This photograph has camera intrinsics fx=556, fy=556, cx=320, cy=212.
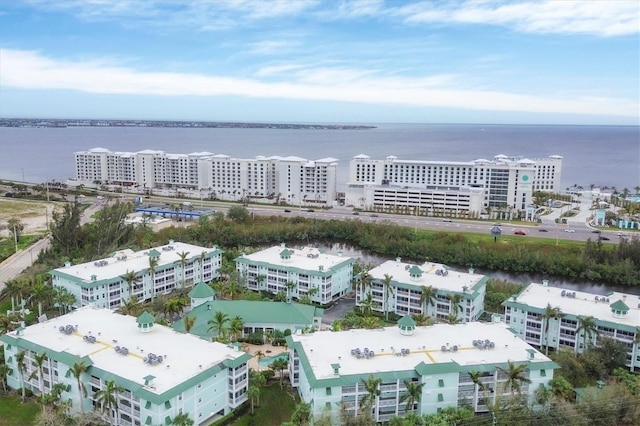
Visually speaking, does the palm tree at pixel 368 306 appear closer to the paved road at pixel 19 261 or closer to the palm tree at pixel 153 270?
the palm tree at pixel 153 270

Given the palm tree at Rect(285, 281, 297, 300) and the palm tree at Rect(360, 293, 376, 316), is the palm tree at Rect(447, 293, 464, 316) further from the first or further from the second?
the palm tree at Rect(285, 281, 297, 300)

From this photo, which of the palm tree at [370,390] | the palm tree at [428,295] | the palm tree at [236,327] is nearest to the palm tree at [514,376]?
the palm tree at [370,390]

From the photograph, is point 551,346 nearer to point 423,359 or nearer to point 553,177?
point 423,359

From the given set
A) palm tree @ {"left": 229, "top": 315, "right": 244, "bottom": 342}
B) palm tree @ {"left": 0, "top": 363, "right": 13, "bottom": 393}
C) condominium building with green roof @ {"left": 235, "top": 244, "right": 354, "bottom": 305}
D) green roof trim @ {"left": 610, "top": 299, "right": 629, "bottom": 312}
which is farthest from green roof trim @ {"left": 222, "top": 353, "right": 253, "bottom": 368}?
green roof trim @ {"left": 610, "top": 299, "right": 629, "bottom": 312}

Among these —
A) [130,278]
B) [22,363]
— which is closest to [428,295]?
[130,278]

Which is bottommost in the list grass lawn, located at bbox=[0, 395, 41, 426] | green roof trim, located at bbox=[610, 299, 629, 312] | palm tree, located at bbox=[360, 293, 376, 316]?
grass lawn, located at bbox=[0, 395, 41, 426]
